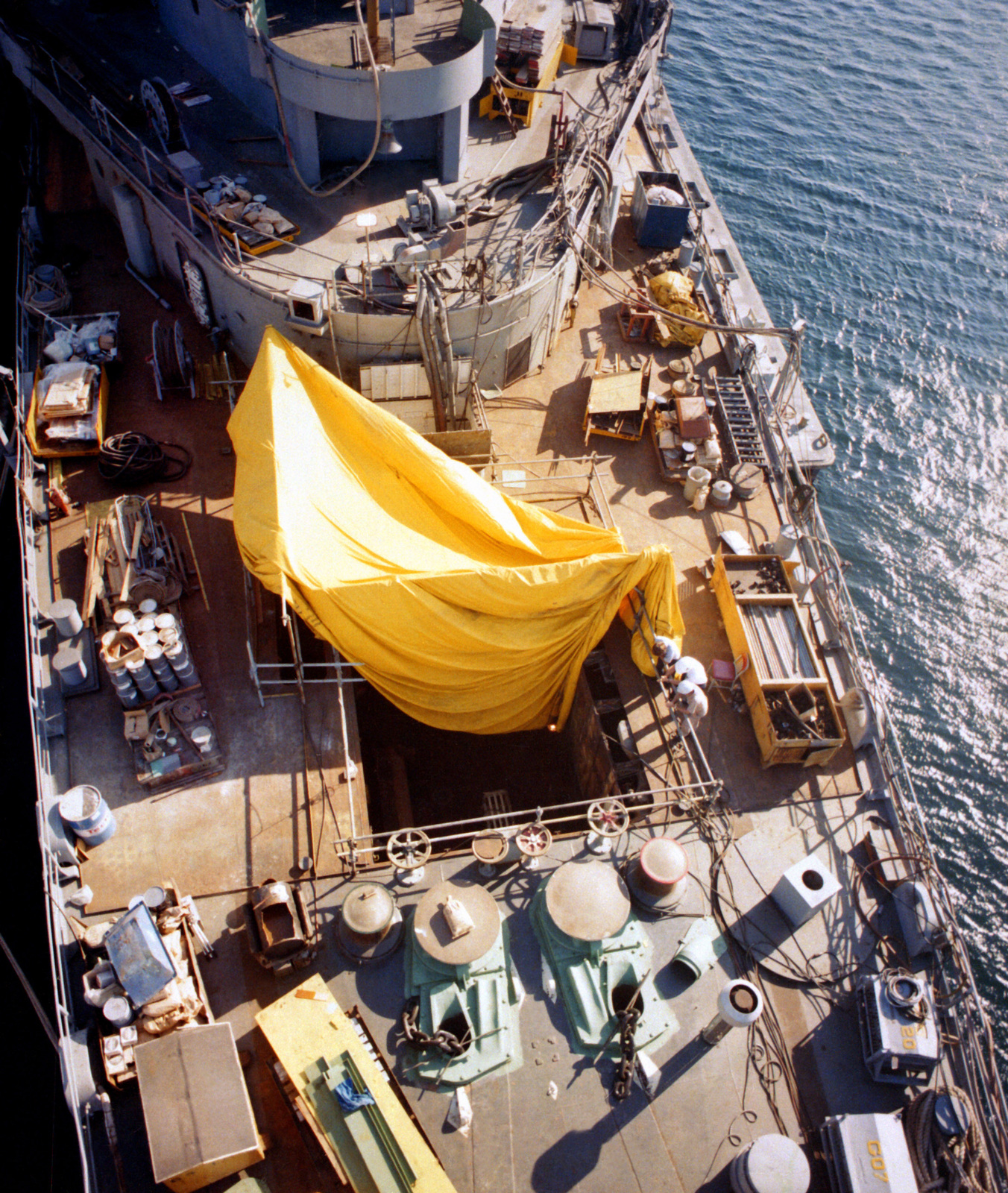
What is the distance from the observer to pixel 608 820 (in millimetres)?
19266

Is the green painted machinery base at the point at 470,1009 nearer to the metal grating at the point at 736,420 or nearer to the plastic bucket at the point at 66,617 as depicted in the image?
the plastic bucket at the point at 66,617

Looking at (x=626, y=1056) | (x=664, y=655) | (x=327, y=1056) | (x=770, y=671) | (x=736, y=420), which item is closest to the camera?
(x=327, y=1056)

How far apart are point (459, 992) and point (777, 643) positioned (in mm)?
12034

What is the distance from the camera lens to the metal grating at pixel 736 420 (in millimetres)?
27406

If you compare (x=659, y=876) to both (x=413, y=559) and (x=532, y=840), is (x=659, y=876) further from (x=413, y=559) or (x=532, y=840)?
(x=413, y=559)

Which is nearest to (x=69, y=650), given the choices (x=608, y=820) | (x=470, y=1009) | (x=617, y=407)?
(x=470, y=1009)

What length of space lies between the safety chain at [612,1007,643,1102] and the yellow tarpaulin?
8449 millimetres

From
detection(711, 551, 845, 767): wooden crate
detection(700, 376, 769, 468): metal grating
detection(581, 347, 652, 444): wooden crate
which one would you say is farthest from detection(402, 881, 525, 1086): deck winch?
detection(700, 376, 769, 468): metal grating

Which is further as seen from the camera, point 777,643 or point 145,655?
point 777,643

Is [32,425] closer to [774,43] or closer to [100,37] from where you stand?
[100,37]

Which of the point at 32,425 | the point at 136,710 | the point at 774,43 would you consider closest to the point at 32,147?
the point at 32,425

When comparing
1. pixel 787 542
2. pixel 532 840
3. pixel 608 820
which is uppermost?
pixel 787 542

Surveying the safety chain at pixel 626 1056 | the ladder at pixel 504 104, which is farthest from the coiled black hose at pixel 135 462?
the safety chain at pixel 626 1056

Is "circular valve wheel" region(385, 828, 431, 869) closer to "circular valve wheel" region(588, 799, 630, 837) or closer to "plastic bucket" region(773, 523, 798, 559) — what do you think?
"circular valve wheel" region(588, 799, 630, 837)
